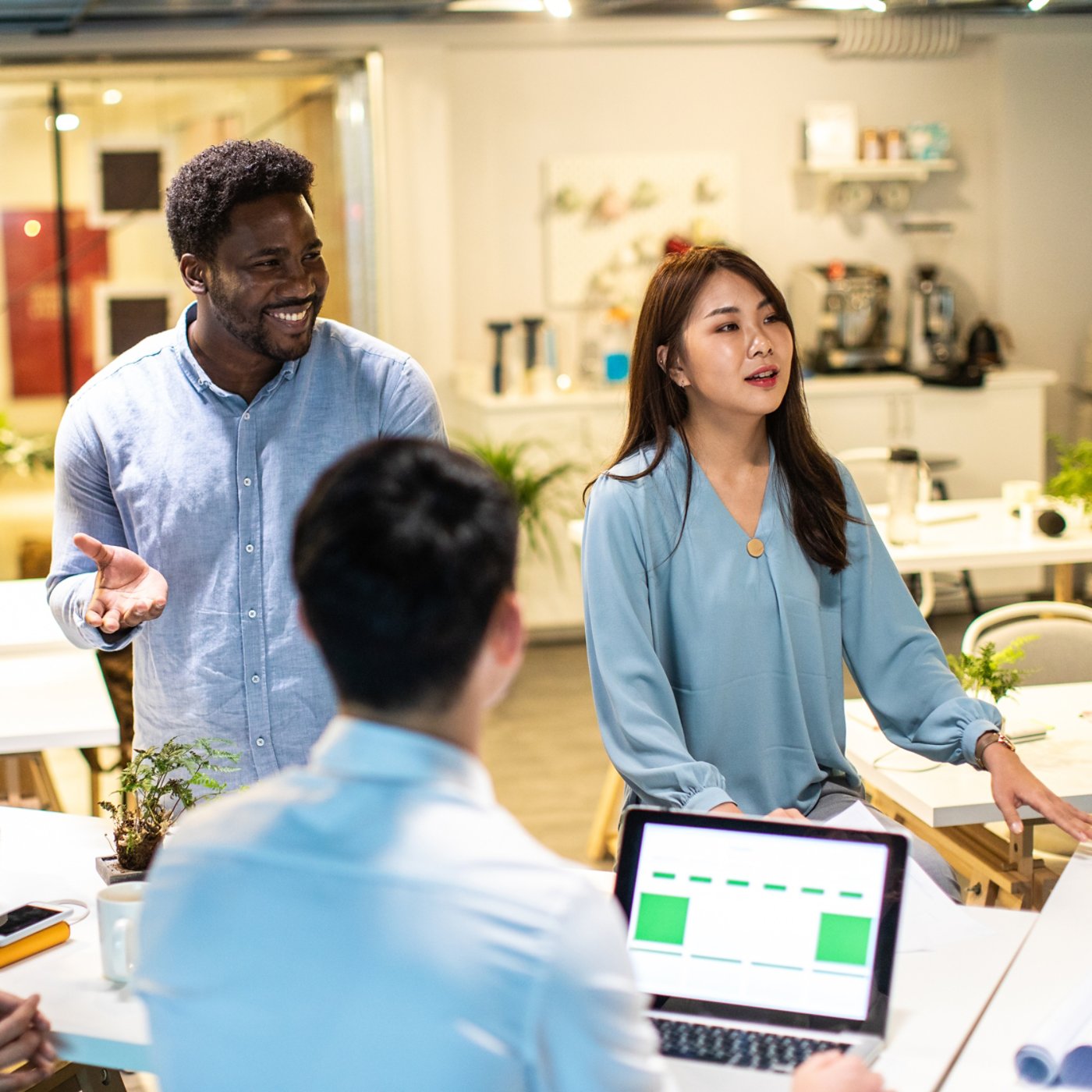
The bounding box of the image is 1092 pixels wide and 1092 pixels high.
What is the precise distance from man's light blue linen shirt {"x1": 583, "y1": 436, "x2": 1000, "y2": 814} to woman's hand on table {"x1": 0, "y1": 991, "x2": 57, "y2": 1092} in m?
0.85

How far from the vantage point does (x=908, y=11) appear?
6.82 meters

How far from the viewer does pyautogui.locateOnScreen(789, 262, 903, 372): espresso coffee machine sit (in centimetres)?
691

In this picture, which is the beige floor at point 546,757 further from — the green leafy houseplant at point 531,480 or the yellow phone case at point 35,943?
the yellow phone case at point 35,943

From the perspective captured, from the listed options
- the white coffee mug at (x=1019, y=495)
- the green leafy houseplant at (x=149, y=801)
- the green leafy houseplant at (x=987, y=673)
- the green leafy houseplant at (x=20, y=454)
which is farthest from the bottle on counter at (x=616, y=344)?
the green leafy houseplant at (x=149, y=801)

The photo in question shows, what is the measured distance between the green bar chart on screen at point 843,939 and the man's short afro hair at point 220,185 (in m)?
1.33

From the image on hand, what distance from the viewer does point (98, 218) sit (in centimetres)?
673

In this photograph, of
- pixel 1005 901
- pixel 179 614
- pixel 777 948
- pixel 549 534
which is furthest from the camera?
pixel 549 534

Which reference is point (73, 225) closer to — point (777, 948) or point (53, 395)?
point (53, 395)

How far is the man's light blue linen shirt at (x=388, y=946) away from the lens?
91cm

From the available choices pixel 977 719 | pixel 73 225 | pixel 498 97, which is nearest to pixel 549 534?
pixel 498 97

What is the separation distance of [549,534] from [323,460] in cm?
425

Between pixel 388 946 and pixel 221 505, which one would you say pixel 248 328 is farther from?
pixel 388 946

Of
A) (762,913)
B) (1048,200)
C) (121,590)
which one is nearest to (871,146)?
(1048,200)

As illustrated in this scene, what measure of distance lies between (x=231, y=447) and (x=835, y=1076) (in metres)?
1.39
